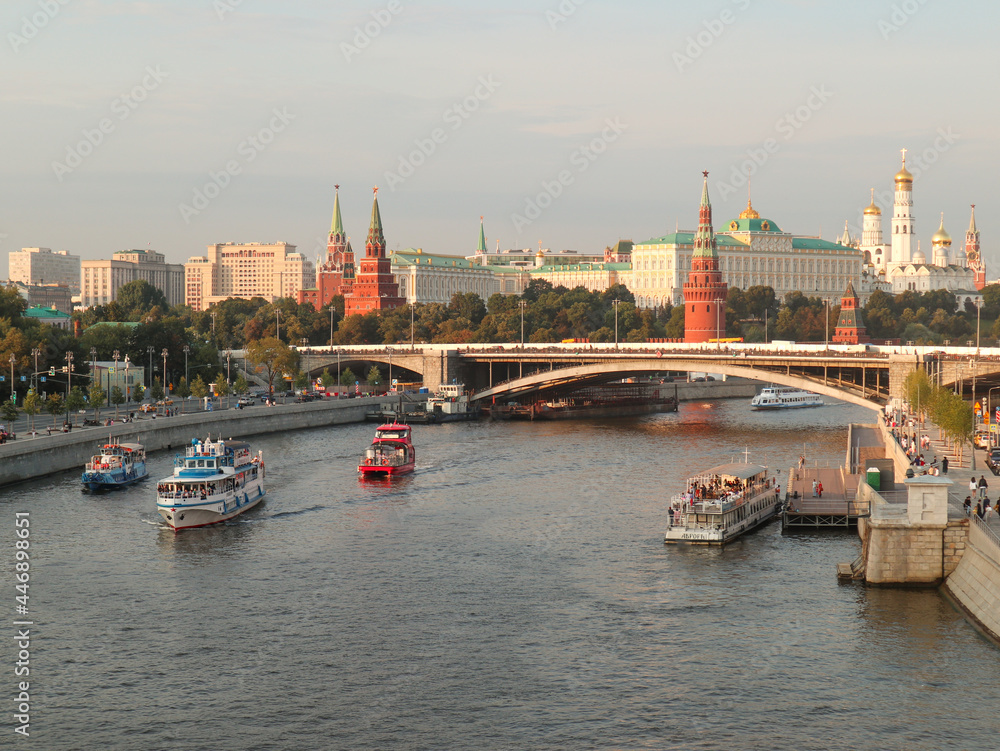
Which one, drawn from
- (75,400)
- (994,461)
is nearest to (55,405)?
(75,400)

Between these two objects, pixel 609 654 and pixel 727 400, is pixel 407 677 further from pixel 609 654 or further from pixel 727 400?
pixel 727 400

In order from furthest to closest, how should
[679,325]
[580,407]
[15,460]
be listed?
[679,325], [580,407], [15,460]

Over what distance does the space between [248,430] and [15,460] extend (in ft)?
82.5

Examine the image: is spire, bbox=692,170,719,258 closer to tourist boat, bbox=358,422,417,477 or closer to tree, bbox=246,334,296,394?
tree, bbox=246,334,296,394

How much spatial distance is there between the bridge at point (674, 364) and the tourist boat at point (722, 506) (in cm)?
2238

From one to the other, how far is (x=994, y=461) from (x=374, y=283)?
4915 inches

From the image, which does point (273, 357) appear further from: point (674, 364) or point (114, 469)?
point (114, 469)

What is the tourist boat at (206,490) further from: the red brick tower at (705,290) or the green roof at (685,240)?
the green roof at (685,240)

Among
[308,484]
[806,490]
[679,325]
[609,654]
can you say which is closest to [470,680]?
[609,654]

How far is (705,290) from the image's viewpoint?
458ft

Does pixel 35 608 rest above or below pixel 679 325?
below

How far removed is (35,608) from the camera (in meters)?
32.5

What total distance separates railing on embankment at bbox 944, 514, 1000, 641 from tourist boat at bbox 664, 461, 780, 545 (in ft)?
30.8

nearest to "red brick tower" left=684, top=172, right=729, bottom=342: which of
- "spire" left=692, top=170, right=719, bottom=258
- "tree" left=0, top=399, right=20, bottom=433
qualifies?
"spire" left=692, top=170, right=719, bottom=258
